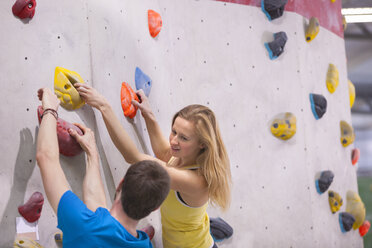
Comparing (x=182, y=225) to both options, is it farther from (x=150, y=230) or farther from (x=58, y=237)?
(x=58, y=237)

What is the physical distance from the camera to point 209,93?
2.62 meters

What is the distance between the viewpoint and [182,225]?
6.55 feet

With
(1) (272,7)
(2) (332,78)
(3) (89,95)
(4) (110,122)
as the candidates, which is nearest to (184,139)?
(4) (110,122)

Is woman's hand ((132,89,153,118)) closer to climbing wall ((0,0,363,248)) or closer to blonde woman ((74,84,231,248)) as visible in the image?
climbing wall ((0,0,363,248))

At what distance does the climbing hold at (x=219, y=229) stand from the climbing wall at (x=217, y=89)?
70 millimetres

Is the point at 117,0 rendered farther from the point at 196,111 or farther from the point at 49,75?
the point at 196,111

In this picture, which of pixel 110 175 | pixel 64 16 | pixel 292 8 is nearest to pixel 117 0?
pixel 64 16

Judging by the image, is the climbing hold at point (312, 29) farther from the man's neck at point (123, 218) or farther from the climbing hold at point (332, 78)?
the man's neck at point (123, 218)

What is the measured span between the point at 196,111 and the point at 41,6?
0.76 metres

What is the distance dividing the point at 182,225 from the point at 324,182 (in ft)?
4.68

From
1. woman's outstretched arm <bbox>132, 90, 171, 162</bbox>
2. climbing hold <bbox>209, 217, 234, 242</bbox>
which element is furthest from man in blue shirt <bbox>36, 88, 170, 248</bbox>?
climbing hold <bbox>209, 217, 234, 242</bbox>

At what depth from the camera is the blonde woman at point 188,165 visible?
6.03 feet

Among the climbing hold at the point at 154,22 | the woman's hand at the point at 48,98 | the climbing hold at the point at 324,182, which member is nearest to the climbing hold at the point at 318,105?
the climbing hold at the point at 324,182

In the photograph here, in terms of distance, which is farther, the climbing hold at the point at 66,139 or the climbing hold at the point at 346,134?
the climbing hold at the point at 346,134
